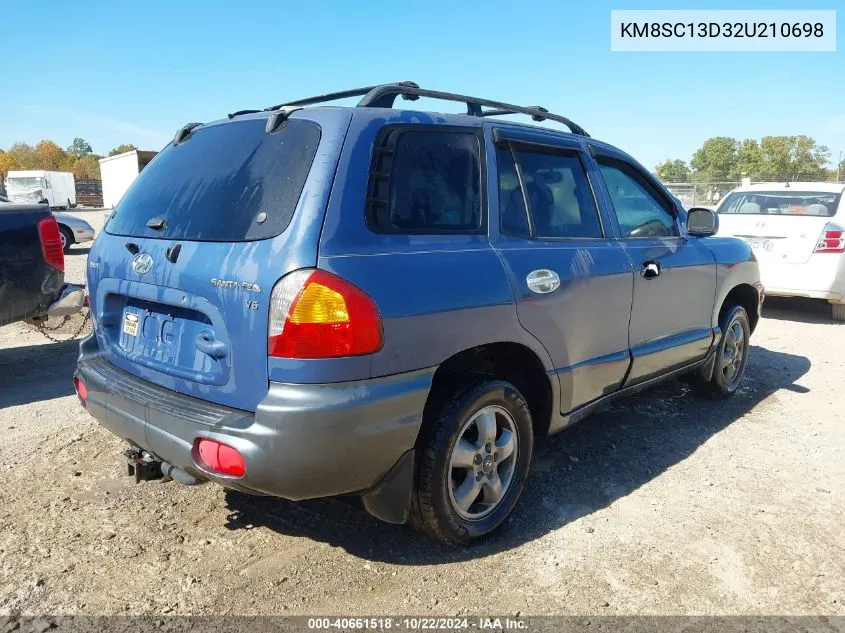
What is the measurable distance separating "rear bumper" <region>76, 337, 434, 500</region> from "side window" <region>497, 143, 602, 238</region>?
100 centimetres

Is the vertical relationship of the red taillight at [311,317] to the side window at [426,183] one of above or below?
below

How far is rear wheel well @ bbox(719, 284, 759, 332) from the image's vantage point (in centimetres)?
492

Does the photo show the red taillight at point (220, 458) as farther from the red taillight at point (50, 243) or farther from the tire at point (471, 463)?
the red taillight at point (50, 243)

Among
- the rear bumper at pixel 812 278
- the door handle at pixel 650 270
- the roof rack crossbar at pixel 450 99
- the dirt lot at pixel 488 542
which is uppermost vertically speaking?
the roof rack crossbar at pixel 450 99

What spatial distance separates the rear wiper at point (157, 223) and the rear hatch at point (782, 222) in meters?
7.00

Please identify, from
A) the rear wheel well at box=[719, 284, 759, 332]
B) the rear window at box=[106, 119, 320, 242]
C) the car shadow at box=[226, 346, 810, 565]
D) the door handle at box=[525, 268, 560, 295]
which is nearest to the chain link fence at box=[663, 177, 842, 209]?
the rear wheel well at box=[719, 284, 759, 332]

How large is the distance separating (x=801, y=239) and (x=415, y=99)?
21.7 feet

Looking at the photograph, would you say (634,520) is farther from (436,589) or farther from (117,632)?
(117,632)

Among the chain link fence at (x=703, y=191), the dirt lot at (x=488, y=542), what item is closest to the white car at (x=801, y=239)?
the dirt lot at (x=488, y=542)

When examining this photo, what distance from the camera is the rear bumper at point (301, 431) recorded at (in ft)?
7.34

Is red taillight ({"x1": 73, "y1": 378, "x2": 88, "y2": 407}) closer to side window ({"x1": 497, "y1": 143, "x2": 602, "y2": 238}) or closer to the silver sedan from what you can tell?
side window ({"x1": 497, "y1": 143, "x2": 602, "y2": 238})

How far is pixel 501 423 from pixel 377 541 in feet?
2.55

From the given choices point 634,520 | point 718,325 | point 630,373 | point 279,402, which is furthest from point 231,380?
point 718,325

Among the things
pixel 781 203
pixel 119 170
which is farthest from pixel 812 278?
pixel 119 170
